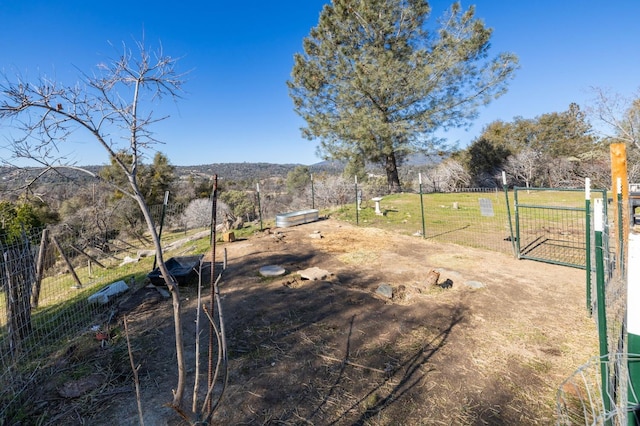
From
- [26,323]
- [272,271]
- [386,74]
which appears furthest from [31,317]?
[386,74]

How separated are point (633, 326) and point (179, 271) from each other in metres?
4.98

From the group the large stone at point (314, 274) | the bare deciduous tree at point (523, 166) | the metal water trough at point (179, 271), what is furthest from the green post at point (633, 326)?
the bare deciduous tree at point (523, 166)

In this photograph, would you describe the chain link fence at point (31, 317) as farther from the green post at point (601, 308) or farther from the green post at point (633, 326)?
the green post at point (601, 308)

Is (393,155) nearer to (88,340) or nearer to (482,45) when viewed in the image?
(482,45)

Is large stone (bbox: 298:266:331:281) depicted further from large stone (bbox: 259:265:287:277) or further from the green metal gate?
the green metal gate

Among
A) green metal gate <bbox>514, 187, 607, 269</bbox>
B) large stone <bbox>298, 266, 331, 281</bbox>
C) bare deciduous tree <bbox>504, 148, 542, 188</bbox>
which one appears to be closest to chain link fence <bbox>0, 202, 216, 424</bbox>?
large stone <bbox>298, 266, 331, 281</bbox>

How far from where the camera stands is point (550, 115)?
22.8m

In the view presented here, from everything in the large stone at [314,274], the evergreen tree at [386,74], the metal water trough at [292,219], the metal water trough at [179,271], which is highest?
the evergreen tree at [386,74]

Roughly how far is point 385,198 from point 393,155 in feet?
8.52

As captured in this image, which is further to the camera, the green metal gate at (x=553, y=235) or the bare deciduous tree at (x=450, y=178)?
the bare deciduous tree at (x=450, y=178)

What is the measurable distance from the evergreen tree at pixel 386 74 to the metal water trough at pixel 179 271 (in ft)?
32.7

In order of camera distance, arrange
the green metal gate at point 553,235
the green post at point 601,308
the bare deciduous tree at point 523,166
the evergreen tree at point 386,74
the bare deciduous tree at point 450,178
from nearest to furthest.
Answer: the green post at point 601,308 → the green metal gate at point 553,235 → the evergreen tree at point 386,74 → the bare deciduous tree at point 523,166 → the bare deciduous tree at point 450,178

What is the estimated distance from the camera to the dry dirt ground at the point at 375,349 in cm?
212

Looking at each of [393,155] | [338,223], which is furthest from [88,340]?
[393,155]
